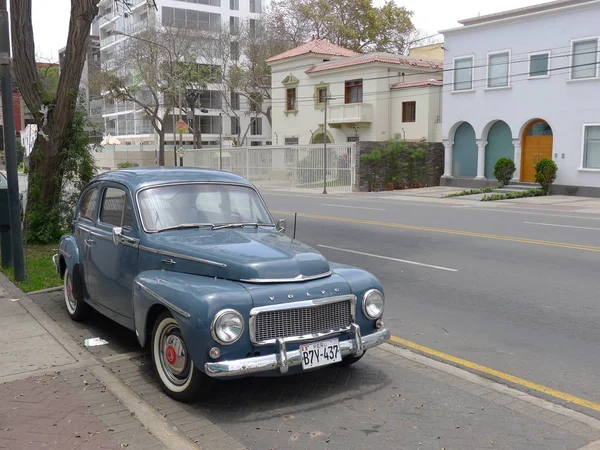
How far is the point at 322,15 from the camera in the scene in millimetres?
51969

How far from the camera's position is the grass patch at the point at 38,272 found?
8.50 metres

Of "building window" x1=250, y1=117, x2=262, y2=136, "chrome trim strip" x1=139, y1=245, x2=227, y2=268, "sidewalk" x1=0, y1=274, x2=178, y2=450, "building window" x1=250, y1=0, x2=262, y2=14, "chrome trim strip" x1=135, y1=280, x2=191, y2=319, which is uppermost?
"building window" x1=250, y1=0, x2=262, y2=14

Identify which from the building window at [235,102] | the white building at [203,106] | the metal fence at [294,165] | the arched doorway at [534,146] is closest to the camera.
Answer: the arched doorway at [534,146]

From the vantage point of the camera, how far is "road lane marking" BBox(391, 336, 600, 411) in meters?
4.86

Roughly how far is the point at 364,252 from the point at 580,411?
23.4 feet

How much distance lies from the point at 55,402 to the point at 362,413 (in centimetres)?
228

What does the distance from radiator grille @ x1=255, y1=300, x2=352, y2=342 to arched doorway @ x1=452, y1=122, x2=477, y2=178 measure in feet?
98.0

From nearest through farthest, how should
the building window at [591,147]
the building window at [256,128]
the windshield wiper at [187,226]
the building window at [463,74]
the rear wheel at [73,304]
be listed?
the windshield wiper at [187,226] < the rear wheel at [73,304] < the building window at [591,147] < the building window at [463,74] < the building window at [256,128]

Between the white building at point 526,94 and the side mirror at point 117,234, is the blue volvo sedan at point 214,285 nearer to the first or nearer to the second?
the side mirror at point 117,234

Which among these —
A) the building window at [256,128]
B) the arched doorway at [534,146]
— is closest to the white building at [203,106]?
the building window at [256,128]

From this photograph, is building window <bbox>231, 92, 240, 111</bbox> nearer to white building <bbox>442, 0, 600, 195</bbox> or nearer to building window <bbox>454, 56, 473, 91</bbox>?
white building <bbox>442, 0, 600, 195</bbox>

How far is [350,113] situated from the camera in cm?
3988

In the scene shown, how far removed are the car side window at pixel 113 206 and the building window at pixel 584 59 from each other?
2571cm

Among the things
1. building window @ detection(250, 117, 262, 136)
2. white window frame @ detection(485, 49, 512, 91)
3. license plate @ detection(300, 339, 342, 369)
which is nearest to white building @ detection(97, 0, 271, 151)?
building window @ detection(250, 117, 262, 136)
